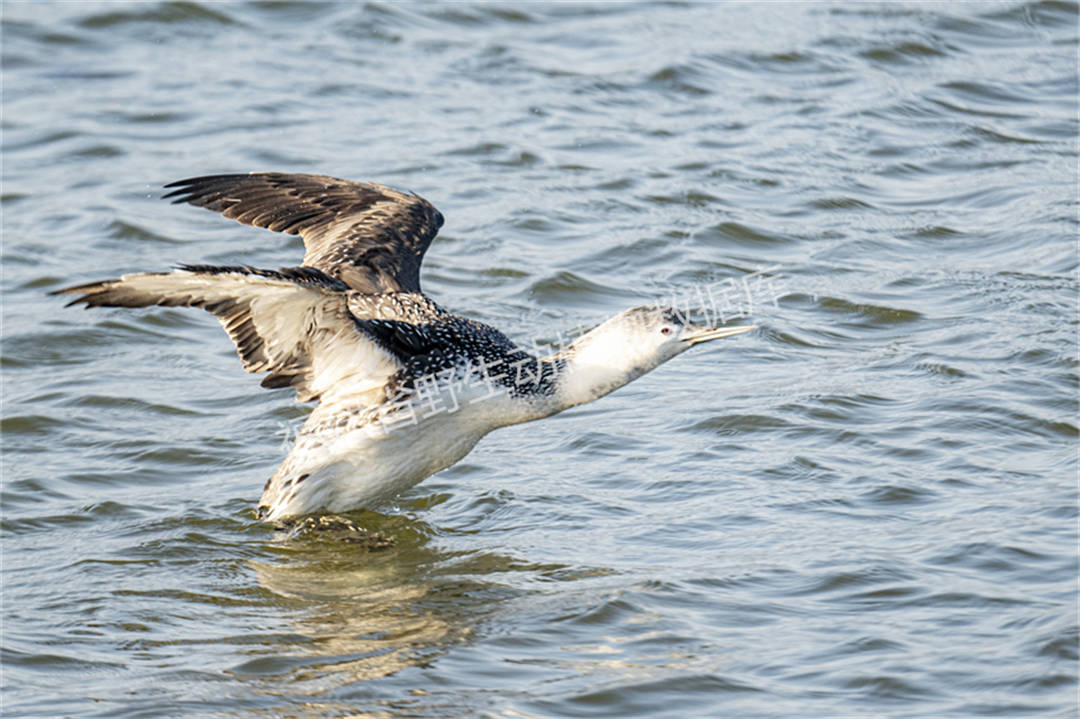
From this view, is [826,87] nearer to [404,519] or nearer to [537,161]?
[537,161]

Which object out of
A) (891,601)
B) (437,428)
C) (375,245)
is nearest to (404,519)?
(437,428)

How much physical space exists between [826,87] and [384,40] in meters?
4.56

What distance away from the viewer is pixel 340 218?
8281mm

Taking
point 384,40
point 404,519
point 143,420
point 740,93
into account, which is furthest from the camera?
point 384,40

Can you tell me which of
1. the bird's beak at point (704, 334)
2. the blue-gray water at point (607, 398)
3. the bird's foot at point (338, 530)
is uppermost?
the bird's beak at point (704, 334)

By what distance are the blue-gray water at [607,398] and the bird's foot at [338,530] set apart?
0.41ft

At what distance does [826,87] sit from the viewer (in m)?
14.1

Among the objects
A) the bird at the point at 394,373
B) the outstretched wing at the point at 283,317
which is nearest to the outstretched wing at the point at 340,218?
the bird at the point at 394,373

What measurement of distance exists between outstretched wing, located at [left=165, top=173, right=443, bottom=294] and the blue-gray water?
3.77 feet

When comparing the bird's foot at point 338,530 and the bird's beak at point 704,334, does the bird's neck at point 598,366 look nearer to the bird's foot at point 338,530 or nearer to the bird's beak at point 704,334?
the bird's beak at point 704,334

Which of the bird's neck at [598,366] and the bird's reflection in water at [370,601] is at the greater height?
the bird's neck at [598,366]

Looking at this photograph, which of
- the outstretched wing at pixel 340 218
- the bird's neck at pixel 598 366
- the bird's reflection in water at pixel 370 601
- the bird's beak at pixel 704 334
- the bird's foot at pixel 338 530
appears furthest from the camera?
the outstretched wing at pixel 340 218

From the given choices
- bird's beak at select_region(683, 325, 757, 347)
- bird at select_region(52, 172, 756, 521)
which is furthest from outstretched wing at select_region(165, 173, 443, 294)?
bird's beak at select_region(683, 325, 757, 347)

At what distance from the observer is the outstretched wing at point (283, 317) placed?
5.78 metres
